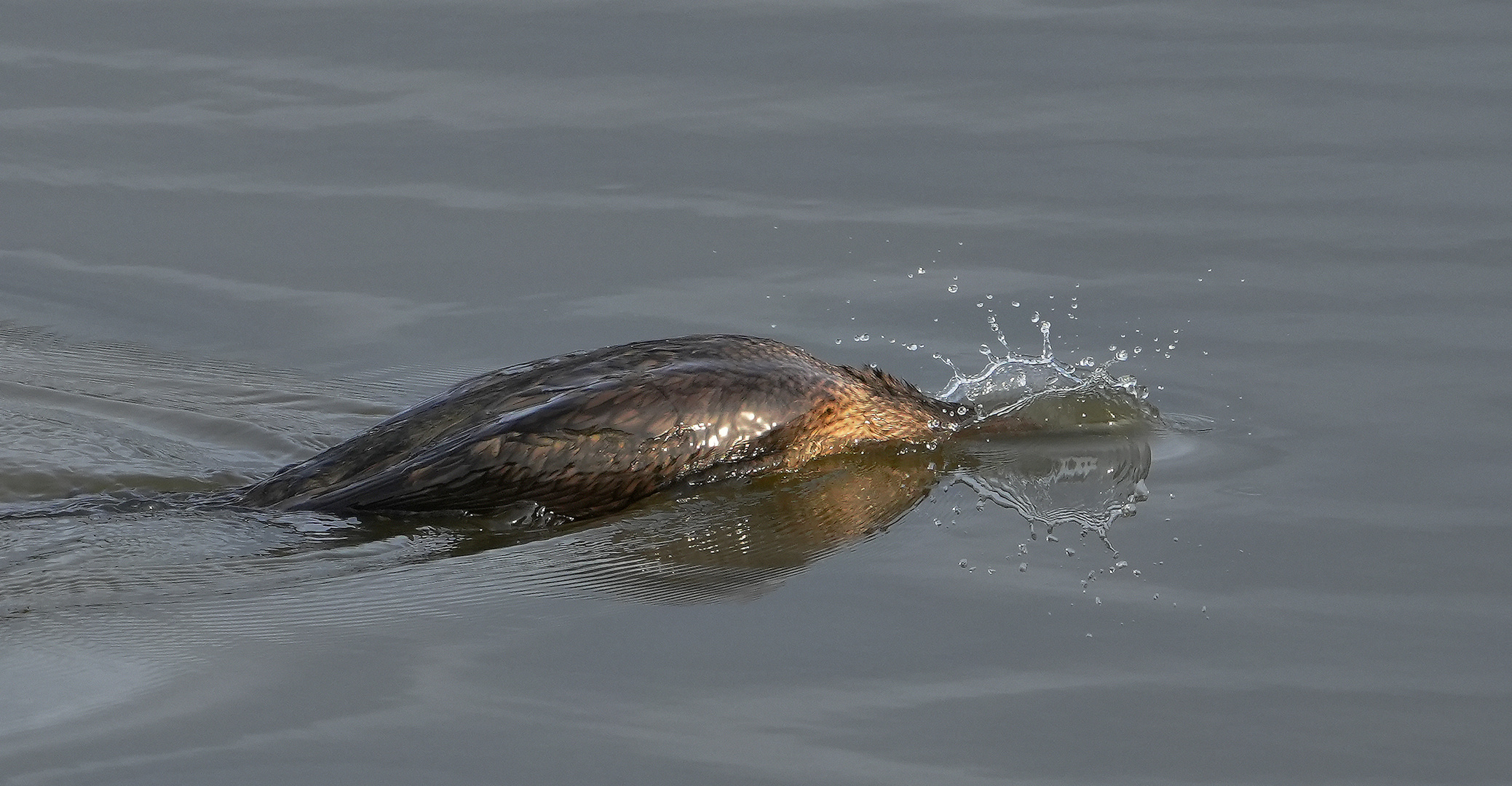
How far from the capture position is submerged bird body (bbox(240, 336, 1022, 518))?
23.6 feet

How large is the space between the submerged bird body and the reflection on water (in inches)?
3.3

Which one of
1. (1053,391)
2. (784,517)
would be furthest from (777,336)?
(784,517)

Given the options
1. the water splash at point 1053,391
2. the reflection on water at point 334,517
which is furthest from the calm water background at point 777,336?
the water splash at point 1053,391

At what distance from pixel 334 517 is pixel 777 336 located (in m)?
2.62

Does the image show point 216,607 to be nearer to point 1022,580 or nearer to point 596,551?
point 596,551

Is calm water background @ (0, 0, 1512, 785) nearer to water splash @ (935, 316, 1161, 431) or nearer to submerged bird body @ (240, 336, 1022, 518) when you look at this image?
water splash @ (935, 316, 1161, 431)

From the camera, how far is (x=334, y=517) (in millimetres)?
7176

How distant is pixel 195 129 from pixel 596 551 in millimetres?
5661

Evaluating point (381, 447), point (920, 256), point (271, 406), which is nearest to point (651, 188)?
point (920, 256)

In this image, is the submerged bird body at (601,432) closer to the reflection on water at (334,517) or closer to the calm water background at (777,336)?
the reflection on water at (334,517)

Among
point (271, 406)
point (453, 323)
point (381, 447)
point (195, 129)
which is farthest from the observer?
point (195, 129)

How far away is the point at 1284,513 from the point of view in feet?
23.4

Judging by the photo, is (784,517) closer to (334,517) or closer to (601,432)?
(601,432)

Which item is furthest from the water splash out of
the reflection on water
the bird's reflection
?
the bird's reflection
